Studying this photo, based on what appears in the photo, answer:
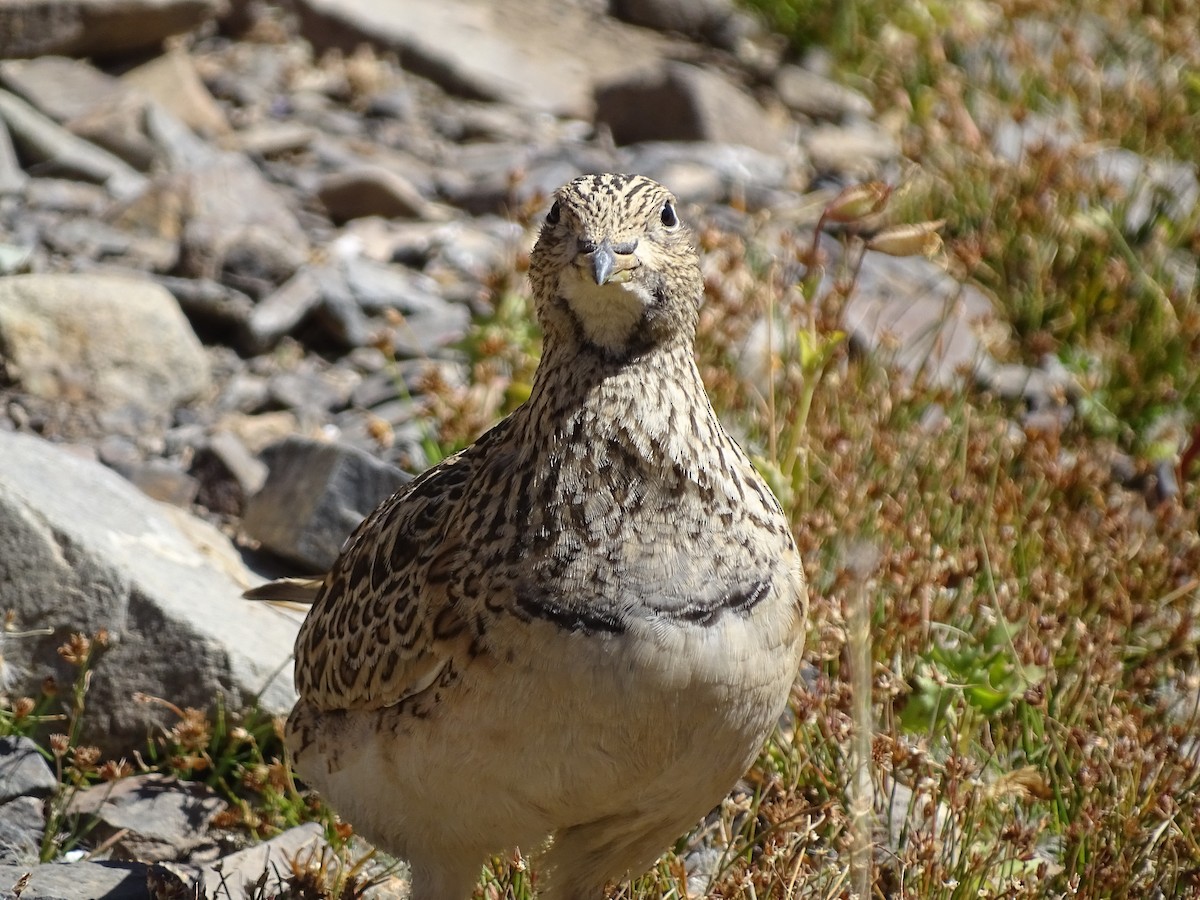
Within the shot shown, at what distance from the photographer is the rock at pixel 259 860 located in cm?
459

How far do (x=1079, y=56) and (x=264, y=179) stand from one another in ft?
17.0

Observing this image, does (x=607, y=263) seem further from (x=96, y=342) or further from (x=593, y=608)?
(x=96, y=342)

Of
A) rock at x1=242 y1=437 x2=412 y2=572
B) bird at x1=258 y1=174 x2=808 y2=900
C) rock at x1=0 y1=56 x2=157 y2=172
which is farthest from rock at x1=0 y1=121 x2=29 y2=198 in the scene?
bird at x1=258 y1=174 x2=808 y2=900

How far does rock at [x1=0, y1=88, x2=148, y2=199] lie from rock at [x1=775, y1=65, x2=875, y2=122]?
4.39 meters

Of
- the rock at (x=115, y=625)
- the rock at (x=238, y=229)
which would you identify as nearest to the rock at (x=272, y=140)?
the rock at (x=238, y=229)

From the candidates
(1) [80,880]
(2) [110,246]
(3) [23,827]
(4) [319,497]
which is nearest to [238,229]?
(2) [110,246]

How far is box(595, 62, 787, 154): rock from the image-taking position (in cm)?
968

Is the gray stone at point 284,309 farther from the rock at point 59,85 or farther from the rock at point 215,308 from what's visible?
the rock at point 59,85

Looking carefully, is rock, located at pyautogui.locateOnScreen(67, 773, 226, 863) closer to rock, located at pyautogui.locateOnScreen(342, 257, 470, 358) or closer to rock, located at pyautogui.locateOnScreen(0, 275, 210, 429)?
rock, located at pyautogui.locateOnScreen(0, 275, 210, 429)

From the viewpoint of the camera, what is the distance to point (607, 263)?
3584 mm

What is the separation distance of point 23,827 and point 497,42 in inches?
280

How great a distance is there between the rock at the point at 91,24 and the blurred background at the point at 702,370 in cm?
2

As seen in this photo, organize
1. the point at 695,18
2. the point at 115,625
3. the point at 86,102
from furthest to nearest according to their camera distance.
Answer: the point at 695,18
the point at 86,102
the point at 115,625

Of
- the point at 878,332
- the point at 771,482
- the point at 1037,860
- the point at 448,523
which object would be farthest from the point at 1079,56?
the point at 448,523
